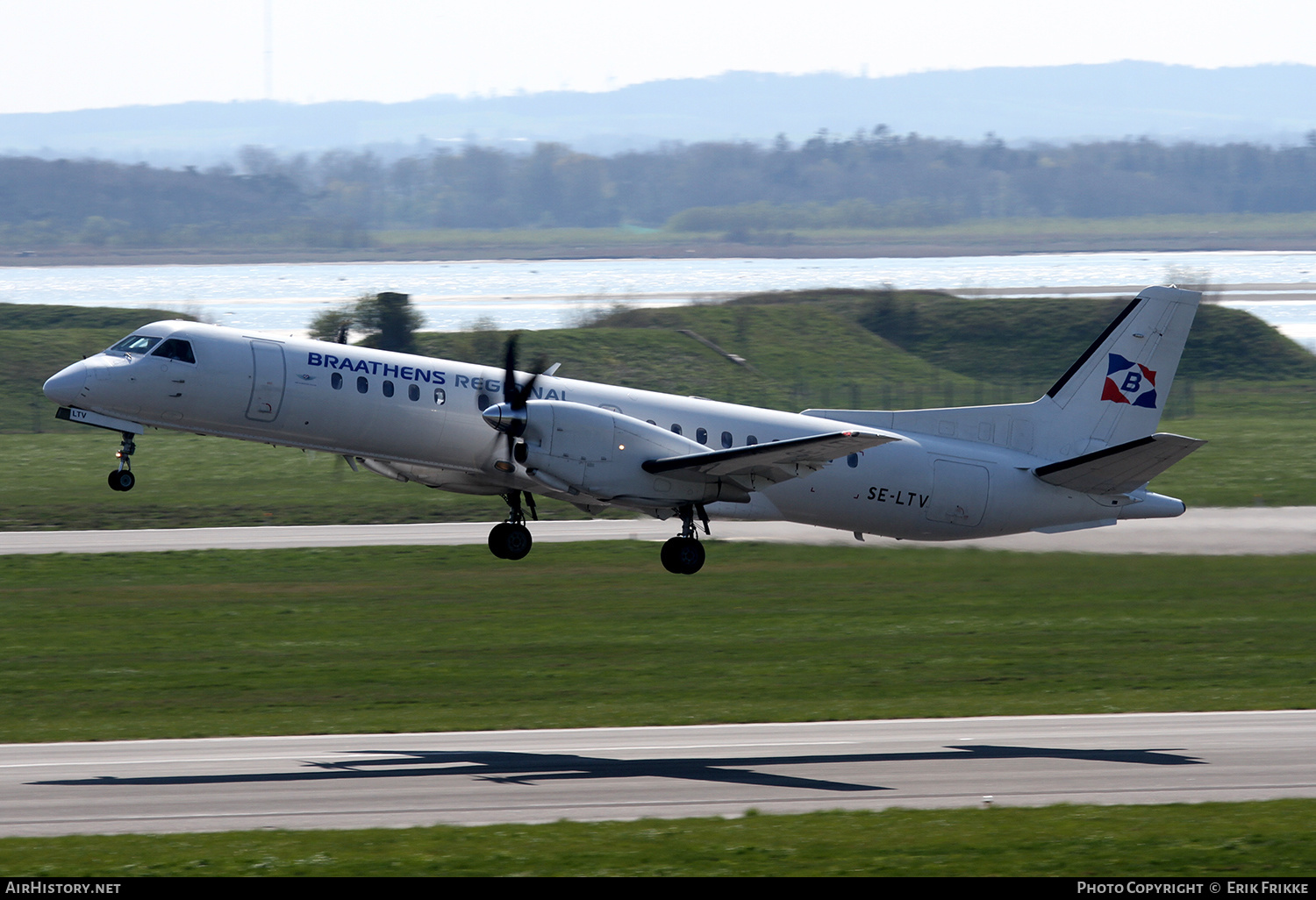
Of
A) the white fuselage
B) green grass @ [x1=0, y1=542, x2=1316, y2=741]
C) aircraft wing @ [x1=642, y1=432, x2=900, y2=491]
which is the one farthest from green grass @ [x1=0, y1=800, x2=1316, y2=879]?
green grass @ [x1=0, y1=542, x2=1316, y2=741]

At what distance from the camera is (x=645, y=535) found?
58.0 metres

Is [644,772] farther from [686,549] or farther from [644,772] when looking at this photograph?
[686,549]

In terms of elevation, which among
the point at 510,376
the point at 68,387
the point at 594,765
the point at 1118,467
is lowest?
the point at 594,765

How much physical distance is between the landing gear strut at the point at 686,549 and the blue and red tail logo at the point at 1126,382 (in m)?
11.3

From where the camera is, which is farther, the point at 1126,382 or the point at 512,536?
the point at 1126,382

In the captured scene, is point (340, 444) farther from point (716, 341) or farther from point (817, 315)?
point (817, 315)

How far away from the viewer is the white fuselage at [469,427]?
97.4 ft

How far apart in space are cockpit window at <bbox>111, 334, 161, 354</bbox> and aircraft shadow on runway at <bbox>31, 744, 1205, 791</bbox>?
8.65 meters

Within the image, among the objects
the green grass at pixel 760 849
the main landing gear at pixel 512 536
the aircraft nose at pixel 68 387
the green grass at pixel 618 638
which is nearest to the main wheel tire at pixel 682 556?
the main landing gear at pixel 512 536

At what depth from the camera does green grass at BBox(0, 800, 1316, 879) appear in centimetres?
2227

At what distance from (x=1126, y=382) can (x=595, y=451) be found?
1417 cm

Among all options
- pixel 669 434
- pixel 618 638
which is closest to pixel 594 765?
pixel 669 434
